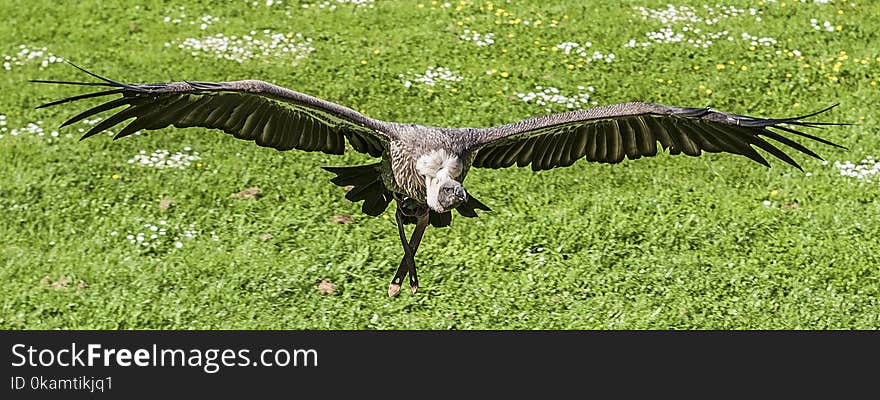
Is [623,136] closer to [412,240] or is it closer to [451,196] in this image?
[412,240]

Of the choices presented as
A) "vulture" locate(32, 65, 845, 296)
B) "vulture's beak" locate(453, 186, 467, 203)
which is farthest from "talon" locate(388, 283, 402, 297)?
"vulture's beak" locate(453, 186, 467, 203)

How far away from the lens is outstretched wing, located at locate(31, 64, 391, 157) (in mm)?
7574

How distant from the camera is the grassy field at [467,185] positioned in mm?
11969

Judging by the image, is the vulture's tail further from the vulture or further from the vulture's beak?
the vulture's beak

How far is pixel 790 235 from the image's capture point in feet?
43.5

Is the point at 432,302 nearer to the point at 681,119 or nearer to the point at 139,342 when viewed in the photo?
the point at 139,342

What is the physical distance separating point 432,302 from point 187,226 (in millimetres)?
3114

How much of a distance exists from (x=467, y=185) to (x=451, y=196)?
678cm

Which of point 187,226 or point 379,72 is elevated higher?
point 379,72

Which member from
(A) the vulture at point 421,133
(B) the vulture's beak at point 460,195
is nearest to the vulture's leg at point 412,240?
(A) the vulture at point 421,133

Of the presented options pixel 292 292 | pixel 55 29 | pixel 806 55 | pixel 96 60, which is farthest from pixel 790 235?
pixel 55 29

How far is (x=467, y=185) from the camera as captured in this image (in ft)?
45.3

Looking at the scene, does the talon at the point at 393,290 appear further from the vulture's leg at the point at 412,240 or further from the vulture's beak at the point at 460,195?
the vulture's beak at the point at 460,195

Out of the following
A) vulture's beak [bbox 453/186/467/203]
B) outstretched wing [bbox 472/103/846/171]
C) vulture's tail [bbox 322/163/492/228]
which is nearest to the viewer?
vulture's beak [bbox 453/186/467/203]
